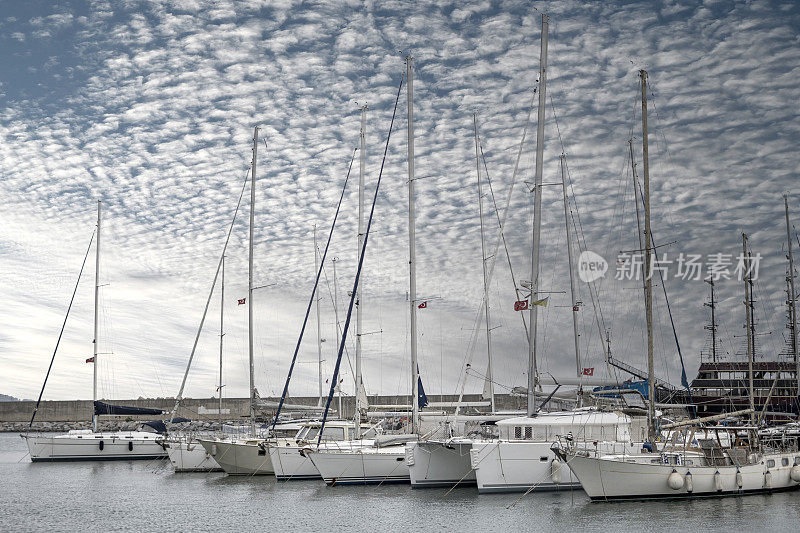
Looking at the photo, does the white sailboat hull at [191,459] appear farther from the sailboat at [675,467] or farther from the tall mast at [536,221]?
the sailboat at [675,467]

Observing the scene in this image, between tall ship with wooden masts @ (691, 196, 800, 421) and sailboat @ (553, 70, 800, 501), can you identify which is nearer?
sailboat @ (553, 70, 800, 501)

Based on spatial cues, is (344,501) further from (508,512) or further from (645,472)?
(645,472)

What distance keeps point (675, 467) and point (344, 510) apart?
12.2 meters

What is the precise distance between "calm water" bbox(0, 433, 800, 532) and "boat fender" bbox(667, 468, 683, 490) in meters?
0.75

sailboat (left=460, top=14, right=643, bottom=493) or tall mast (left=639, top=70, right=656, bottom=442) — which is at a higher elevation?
tall mast (left=639, top=70, right=656, bottom=442)

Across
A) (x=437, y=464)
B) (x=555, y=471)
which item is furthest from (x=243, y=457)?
(x=555, y=471)

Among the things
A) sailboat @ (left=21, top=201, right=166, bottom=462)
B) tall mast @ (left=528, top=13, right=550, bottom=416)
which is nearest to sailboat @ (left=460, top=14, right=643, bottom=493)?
tall mast @ (left=528, top=13, right=550, bottom=416)

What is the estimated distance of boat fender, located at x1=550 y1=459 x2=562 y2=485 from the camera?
30422 millimetres

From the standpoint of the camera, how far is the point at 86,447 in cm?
5447

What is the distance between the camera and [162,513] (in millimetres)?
28547

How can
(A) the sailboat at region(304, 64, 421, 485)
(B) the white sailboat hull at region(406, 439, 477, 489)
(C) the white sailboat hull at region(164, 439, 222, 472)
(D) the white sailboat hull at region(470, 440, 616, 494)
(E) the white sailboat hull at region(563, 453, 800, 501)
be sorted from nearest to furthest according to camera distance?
(E) the white sailboat hull at region(563, 453, 800, 501), (D) the white sailboat hull at region(470, 440, 616, 494), (B) the white sailboat hull at region(406, 439, 477, 489), (A) the sailboat at region(304, 64, 421, 485), (C) the white sailboat hull at region(164, 439, 222, 472)

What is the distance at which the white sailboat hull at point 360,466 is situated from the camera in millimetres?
34531

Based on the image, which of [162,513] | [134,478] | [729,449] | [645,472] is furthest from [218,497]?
[729,449]

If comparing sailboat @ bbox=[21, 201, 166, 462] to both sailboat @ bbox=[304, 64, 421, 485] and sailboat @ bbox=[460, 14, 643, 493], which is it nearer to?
sailboat @ bbox=[304, 64, 421, 485]
